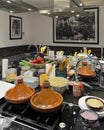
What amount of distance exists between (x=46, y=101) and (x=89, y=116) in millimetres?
261

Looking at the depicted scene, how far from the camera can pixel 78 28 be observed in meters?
4.46

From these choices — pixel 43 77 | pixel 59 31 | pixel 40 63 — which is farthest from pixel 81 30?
pixel 43 77

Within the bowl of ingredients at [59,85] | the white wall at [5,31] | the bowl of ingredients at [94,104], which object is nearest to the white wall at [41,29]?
the white wall at [5,31]

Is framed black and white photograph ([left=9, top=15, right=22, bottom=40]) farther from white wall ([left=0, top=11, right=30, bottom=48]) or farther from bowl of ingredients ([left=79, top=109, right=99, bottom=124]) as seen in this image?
bowl of ingredients ([left=79, top=109, right=99, bottom=124])

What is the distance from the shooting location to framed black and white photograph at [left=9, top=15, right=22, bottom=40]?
432cm

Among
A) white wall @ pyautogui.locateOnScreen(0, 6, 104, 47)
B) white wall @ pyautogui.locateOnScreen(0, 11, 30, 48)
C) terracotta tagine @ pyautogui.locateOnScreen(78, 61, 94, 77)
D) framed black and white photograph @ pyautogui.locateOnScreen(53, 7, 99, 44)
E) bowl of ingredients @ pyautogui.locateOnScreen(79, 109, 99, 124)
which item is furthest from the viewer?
white wall @ pyautogui.locateOnScreen(0, 6, 104, 47)

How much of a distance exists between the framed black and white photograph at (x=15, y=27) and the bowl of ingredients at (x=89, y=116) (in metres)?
3.92

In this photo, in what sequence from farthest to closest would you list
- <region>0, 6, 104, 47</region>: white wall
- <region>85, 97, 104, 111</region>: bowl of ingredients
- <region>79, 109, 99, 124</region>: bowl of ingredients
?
1. <region>0, 6, 104, 47</region>: white wall
2. <region>85, 97, 104, 111</region>: bowl of ingredients
3. <region>79, 109, 99, 124</region>: bowl of ingredients

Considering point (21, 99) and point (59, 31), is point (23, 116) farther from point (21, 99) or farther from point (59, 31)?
point (59, 31)

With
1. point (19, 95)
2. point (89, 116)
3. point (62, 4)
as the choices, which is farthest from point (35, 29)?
point (89, 116)

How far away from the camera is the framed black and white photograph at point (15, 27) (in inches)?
170

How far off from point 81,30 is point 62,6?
2.46 metres

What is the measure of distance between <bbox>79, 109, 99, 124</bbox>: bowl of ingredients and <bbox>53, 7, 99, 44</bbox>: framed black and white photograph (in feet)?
11.5

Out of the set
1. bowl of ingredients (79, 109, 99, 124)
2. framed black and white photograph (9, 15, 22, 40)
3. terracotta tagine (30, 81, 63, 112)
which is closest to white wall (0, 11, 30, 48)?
framed black and white photograph (9, 15, 22, 40)
